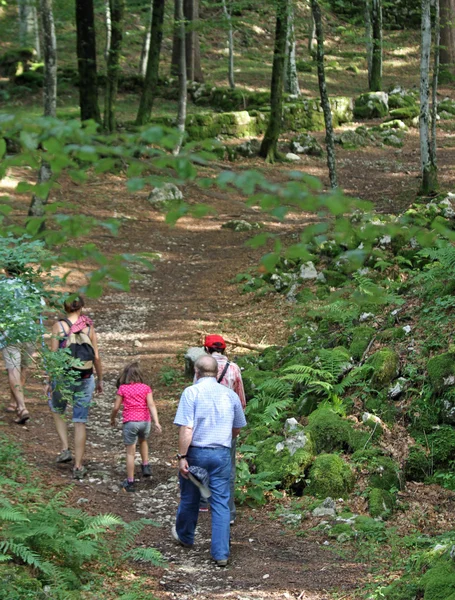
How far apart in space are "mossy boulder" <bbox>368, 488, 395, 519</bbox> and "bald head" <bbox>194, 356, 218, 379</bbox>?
6.30 ft

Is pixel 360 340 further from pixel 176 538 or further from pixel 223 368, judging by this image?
pixel 176 538


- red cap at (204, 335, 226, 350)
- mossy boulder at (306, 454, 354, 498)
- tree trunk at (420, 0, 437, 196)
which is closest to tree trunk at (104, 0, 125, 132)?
tree trunk at (420, 0, 437, 196)

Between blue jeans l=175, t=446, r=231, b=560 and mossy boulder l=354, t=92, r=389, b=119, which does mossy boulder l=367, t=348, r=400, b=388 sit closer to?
blue jeans l=175, t=446, r=231, b=560

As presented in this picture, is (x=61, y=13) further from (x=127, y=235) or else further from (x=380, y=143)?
(x=380, y=143)

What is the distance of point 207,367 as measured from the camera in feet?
20.1

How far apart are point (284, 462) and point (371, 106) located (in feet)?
70.6

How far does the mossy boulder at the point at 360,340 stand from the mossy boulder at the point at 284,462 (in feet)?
5.75

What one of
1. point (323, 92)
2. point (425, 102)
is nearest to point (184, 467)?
point (425, 102)

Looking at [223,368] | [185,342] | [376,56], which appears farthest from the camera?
[376,56]

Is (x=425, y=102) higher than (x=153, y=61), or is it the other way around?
(x=153, y=61)

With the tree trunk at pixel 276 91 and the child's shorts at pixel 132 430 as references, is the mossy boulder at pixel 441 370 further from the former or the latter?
the tree trunk at pixel 276 91

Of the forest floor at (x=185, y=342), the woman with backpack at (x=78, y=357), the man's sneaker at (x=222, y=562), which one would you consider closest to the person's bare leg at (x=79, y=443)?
the woman with backpack at (x=78, y=357)

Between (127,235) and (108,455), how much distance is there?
29.8 ft

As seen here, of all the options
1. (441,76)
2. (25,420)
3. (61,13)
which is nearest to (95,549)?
(25,420)
